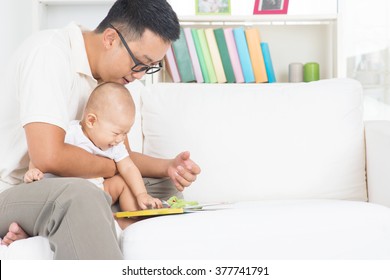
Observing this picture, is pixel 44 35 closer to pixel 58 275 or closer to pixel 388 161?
pixel 58 275

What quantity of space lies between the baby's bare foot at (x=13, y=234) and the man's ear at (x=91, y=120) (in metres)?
0.36

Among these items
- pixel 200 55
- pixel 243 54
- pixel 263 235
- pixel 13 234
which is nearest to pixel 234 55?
pixel 243 54

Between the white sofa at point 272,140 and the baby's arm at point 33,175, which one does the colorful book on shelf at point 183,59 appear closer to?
the white sofa at point 272,140

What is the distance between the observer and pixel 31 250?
142 centimetres

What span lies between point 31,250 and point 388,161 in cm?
109

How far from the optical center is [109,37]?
1.79m

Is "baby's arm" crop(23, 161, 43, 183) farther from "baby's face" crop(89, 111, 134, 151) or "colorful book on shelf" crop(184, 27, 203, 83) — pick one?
"colorful book on shelf" crop(184, 27, 203, 83)

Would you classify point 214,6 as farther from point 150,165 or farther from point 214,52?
point 150,165

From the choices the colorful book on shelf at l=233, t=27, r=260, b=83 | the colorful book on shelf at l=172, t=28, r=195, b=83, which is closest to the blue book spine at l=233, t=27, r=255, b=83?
the colorful book on shelf at l=233, t=27, r=260, b=83

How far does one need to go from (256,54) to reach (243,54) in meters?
0.06

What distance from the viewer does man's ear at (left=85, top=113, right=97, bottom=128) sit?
1.73m

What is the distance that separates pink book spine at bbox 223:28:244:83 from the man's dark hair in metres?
1.29

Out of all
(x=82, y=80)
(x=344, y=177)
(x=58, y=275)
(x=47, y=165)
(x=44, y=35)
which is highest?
(x=44, y=35)

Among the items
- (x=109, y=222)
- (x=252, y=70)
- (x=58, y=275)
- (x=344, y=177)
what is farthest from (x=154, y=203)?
(x=252, y=70)
